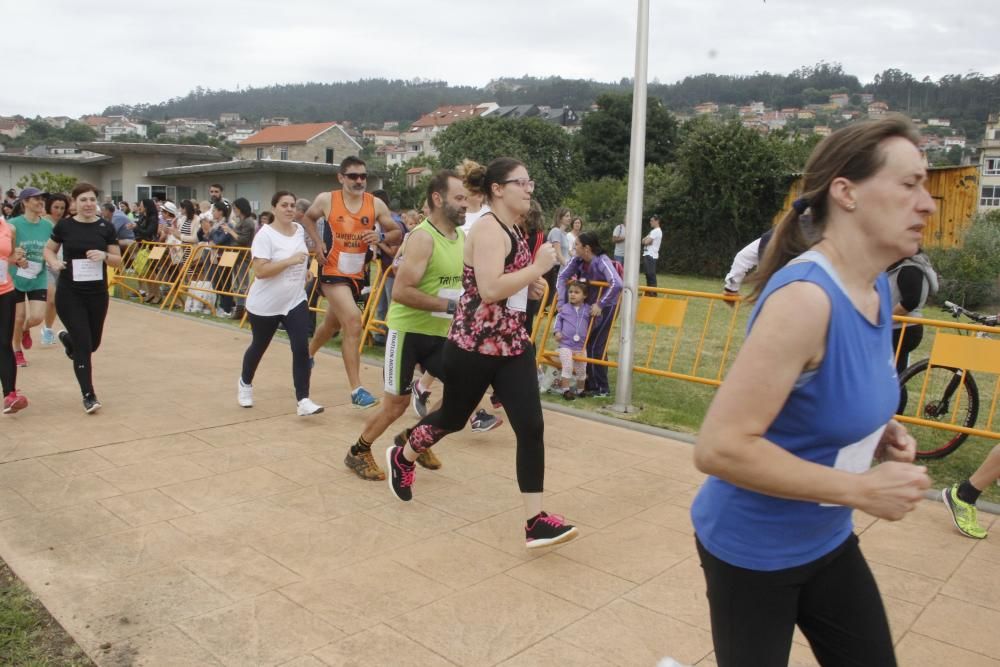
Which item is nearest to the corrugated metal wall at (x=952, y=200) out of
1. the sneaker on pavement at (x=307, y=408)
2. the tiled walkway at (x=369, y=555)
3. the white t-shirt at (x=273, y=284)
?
the white t-shirt at (x=273, y=284)

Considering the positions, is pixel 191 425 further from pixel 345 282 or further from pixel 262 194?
pixel 262 194

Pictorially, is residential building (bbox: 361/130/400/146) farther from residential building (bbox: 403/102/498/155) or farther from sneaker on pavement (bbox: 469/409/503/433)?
sneaker on pavement (bbox: 469/409/503/433)

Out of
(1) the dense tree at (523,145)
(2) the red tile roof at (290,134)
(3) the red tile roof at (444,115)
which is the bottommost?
(1) the dense tree at (523,145)

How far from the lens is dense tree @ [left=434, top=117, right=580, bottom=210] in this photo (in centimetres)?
6053

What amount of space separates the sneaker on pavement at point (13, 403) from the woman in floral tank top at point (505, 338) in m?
4.43

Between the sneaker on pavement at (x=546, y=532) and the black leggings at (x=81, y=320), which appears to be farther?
the black leggings at (x=81, y=320)

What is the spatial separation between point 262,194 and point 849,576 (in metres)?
32.5

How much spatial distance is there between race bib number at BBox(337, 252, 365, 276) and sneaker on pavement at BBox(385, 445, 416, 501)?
264cm

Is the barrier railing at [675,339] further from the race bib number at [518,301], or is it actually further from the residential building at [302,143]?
the residential building at [302,143]

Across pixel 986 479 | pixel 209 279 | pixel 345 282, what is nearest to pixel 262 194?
pixel 209 279

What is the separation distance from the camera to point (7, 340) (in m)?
6.36

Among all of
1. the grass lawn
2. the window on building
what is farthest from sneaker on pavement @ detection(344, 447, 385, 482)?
the window on building

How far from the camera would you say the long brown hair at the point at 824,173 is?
1.72 meters

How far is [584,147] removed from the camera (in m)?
62.2
